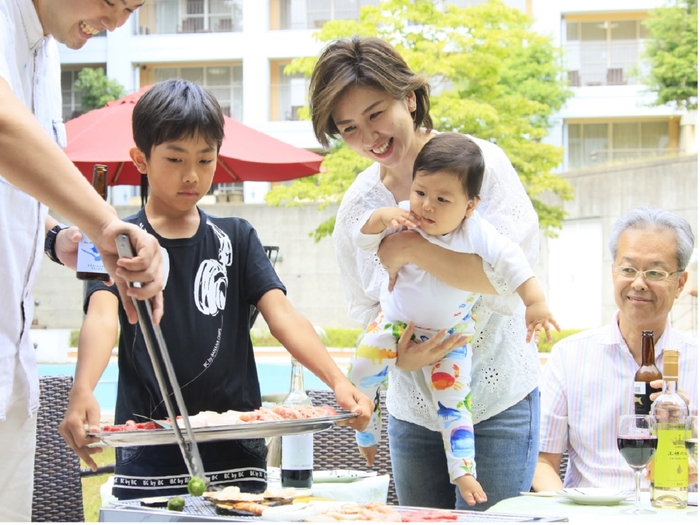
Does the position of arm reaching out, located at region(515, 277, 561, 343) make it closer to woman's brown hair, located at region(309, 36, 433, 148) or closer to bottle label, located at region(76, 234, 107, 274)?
woman's brown hair, located at region(309, 36, 433, 148)

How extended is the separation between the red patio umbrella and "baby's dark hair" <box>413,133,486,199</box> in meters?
3.31

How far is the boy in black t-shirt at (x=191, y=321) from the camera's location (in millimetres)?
1651

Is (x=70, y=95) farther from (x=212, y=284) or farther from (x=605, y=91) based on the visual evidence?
(x=212, y=284)

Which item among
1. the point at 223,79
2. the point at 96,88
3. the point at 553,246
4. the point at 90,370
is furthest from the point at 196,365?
the point at 223,79

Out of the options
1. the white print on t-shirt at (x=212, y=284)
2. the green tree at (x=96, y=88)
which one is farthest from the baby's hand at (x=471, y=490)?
the green tree at (x=96, y=88)

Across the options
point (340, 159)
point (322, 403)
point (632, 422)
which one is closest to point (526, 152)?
point (340, 159)

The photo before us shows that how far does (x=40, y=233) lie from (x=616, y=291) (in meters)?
1.63

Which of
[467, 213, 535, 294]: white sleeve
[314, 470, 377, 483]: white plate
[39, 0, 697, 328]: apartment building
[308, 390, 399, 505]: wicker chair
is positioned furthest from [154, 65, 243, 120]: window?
[467, 213, 535, 294]: white sleeve

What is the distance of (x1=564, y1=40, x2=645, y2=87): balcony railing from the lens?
19.0m

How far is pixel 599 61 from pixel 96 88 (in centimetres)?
1065

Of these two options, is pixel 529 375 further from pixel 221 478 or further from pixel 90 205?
pixel 90 205

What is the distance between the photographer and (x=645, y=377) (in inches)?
88.5

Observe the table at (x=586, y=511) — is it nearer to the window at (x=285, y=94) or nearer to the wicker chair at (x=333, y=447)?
the wicker chair at (x=333, y=447)

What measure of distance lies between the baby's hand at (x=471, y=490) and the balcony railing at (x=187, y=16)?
18560 mm
